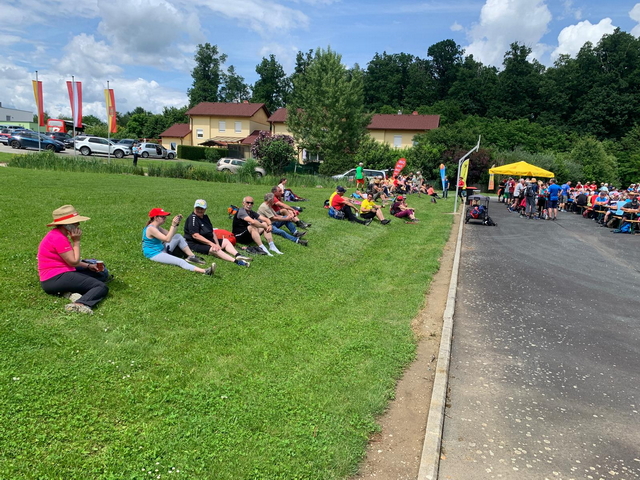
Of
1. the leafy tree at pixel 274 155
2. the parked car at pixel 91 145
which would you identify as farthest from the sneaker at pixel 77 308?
the parked car at pixel 91 145

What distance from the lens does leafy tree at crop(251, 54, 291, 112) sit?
93312 mm

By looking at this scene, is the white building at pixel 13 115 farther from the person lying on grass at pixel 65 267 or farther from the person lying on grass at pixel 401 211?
the person lying on grass at pixel 65 267

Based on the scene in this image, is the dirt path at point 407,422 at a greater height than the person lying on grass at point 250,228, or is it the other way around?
the person lying on grass at point 250,228

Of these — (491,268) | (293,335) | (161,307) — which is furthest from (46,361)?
(491,268)

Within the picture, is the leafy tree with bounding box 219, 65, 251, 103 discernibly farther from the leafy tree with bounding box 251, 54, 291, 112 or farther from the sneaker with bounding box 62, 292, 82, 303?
the sneaker with bounding box 62, 292, 82, 303

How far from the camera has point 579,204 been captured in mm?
24828

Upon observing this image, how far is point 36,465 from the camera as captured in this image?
10.3 feet

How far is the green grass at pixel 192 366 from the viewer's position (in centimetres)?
344

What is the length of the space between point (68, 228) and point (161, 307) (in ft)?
5.12

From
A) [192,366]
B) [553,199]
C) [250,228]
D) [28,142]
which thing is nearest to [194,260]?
[250,228]

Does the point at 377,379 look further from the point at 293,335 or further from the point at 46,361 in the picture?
the point at 46,361

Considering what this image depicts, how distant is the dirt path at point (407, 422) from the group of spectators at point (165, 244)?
3.68 metres

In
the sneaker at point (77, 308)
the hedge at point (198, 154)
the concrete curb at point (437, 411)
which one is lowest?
the concrete curb at point (437, 411)

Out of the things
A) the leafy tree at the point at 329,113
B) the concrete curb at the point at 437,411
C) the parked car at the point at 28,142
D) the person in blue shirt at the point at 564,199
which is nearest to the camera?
the concrete curb at the point at 437,411
